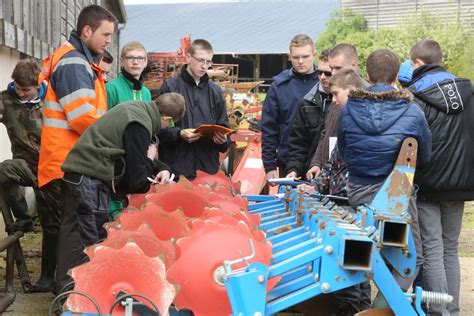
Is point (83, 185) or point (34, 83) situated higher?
point (34, 83)

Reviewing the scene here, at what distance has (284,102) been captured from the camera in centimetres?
659

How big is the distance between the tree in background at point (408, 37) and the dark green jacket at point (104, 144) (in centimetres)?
2799

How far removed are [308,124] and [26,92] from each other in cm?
213

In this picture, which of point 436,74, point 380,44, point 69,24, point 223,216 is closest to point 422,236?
point 436,74

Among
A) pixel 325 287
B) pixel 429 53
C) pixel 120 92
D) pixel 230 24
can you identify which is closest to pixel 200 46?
pixel 120 92

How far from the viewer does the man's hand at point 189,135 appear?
5.86 metres

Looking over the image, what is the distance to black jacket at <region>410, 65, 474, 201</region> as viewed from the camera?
490 centimetres

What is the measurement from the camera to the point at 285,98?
21.6 feet

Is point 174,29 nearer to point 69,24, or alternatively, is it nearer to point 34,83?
point 69,24

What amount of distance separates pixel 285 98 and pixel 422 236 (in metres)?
2.04

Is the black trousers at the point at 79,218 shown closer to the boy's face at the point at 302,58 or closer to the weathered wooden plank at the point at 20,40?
the boy's face at the point at 302,58

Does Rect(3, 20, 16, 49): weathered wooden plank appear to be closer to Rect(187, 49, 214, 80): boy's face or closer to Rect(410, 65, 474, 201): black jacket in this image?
Rect(187, 49, 214, 80): boy's face

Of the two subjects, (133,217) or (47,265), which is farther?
(47,265)

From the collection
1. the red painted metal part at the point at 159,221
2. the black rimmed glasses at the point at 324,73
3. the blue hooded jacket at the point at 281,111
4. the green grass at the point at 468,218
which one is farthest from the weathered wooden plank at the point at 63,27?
the red painted metal part at the point at 159,221
